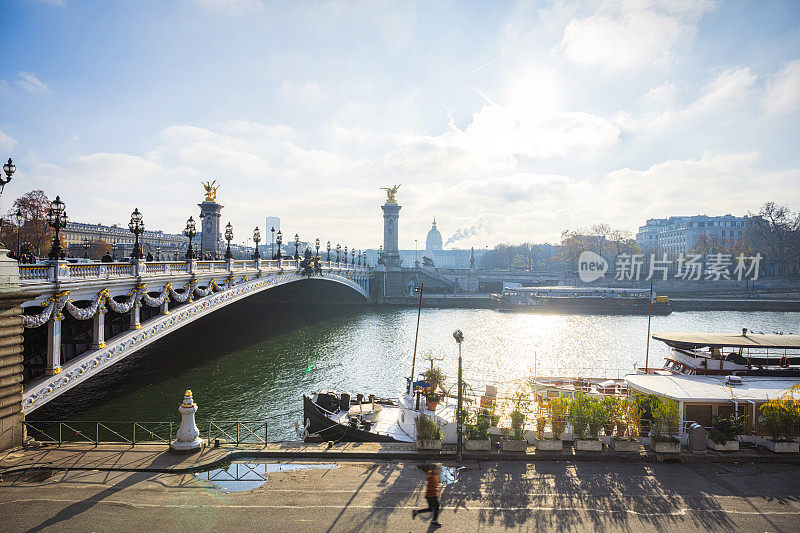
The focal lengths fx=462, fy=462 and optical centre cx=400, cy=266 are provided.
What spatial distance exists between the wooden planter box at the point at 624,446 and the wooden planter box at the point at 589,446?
0.53 meters

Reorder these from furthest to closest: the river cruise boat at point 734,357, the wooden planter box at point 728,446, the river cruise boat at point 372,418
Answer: the river cruise boat at point 734,357 → the river cruise boat at point 372,418 → the wooden planter box at point 728,446

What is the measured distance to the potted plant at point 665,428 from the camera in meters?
13.6

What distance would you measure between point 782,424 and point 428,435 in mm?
10656

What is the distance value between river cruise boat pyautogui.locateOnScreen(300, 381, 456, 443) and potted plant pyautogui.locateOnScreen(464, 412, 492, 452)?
531 mm

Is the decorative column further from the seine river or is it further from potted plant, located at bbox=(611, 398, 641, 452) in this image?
potted plant, located at bbox=(611, 398, 641, 452)

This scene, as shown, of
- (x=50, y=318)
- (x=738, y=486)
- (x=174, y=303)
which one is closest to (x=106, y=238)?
(x=174, y=303)

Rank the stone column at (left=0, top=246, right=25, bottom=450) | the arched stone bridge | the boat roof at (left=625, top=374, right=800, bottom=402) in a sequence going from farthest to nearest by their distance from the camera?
the arched stone bridge → the boat roof at (left=625, top=374, right=800, bottom=402) → the stone column at (left=0, top=246, right=25, bottom=450)

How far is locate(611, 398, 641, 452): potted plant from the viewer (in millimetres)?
14141

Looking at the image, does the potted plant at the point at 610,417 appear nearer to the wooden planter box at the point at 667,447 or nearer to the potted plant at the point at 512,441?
the wooden planter box at the point at 667,447

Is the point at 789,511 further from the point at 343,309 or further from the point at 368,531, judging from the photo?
the point at 343,309

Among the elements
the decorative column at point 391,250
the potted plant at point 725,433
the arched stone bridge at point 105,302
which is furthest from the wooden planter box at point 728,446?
the decorative column at point 391,250

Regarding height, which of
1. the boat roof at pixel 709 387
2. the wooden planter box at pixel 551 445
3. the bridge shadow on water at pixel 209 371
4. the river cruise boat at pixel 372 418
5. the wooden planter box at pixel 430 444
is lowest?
the bridge shadow on water at pixel 209 371

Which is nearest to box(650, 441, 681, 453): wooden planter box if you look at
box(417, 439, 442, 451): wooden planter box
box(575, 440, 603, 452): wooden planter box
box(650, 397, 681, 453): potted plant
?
box(650, 397, 681, 453): potted plant

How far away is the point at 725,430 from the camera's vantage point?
46.4 ft
